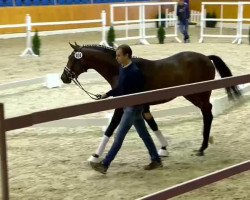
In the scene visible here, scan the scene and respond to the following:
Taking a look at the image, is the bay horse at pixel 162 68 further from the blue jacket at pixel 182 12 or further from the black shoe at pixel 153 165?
the blue jacket at pixel 182 12

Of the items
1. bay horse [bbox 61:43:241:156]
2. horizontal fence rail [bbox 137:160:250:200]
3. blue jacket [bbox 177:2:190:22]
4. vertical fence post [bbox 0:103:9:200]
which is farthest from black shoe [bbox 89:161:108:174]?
blue jacket [bbox 177:2:190:22]

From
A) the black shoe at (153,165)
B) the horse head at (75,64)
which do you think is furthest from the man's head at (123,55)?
the black shoe at (153,165)

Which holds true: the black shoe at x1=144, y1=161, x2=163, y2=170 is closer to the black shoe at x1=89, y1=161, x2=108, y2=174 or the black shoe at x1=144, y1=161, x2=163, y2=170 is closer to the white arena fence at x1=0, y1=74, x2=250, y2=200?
the black shoe at x1=89, y1=161, x2=108, y2=174

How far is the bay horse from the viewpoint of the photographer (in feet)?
19.1

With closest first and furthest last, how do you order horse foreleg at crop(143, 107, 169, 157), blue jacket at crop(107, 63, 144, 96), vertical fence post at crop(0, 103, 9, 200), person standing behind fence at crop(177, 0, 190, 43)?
1. vertical fence post at crop(0, 103, 9, 200)
2. blue jacket at crop(107, 63, 144, 96)
3. horse foreleg at crop(143, 107, 169, 157)
4. person standing behind fence at crop(177, 0, 190, 43)

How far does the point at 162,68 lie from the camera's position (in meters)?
5.93

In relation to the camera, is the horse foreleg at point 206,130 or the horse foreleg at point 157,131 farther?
the horse foreleg at point 206,130

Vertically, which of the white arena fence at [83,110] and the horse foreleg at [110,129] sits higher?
the white arena fence at [83,110]

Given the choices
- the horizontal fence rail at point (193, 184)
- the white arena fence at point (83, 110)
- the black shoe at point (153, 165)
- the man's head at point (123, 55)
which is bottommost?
the black shoe at point (153, 165)

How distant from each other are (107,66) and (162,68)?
26.0 inches

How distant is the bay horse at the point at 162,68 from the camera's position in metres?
5.82

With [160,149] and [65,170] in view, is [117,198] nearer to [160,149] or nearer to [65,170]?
[65,170]

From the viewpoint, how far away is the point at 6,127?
2.74m

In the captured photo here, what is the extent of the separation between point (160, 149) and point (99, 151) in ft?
2.80
